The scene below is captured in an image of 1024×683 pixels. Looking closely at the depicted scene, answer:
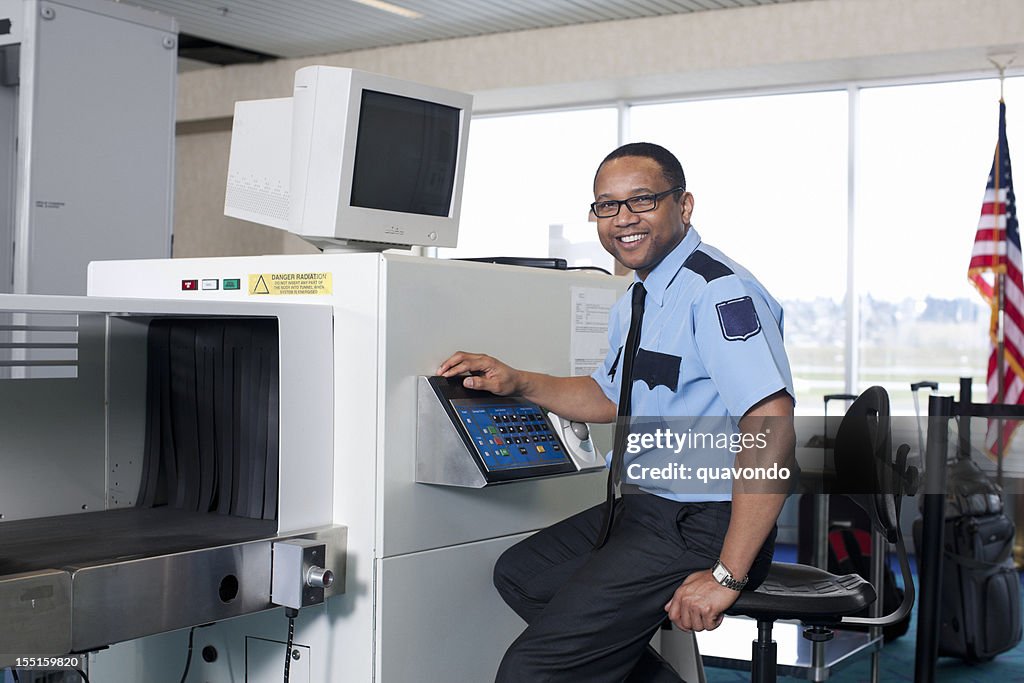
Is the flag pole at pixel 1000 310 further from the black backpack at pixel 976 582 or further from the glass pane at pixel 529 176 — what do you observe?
the glass pane at pixel 529 176

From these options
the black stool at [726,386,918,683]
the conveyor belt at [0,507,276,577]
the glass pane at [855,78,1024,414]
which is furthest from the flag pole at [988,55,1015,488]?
the conveyor belt at [0,507,276,577]

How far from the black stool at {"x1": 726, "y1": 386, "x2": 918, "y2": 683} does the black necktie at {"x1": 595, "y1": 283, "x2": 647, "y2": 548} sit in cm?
28

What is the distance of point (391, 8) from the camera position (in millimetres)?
6172

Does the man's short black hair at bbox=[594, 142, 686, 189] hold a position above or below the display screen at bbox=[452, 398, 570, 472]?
above

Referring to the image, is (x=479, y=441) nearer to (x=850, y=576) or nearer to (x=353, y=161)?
(x=353, y=161)

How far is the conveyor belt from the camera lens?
1.55 m

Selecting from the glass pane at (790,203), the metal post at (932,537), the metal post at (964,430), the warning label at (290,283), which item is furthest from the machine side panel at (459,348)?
the glass pane at (790,203)

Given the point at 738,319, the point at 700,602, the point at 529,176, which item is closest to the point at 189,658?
the point at 700,602

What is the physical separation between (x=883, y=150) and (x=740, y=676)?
3627 millimetres

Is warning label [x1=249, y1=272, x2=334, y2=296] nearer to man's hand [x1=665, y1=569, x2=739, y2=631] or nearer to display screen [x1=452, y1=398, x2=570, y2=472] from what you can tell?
display screen [x1=452, y1=398, x2=570, y2=472]

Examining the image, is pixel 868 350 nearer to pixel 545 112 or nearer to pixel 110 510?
pixel 545 112

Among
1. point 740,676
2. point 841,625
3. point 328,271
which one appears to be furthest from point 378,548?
point 740,676

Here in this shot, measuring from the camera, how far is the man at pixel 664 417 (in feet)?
5.71

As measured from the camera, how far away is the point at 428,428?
1.87 metres
